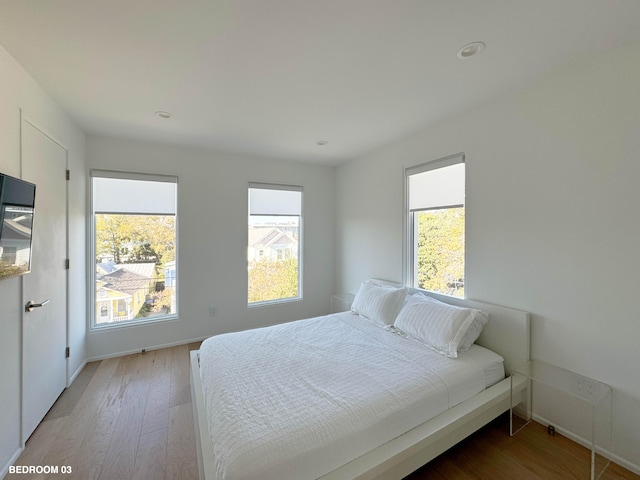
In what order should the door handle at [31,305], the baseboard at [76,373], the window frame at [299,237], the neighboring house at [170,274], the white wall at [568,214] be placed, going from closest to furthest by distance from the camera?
the white wall at [568,214]
the door handle at [31,305]
the baseboard at [76,373]
the neighboring house at [170,274]
the window frame at [299,237]

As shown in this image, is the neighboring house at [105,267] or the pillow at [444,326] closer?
the pillow at [444,326]

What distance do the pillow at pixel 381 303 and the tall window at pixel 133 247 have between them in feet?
8.01

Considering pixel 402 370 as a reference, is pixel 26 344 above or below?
above

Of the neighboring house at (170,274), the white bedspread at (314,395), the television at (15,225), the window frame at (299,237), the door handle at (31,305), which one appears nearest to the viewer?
the white bedspread at (314,395)

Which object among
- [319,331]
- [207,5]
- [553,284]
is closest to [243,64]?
[207,5]

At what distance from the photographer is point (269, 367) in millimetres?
1926

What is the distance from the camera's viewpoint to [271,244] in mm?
4109

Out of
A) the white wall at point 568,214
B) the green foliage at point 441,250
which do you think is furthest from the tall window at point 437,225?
the white wall at point 568,214

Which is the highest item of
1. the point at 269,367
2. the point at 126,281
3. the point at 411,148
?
the point at 411,148

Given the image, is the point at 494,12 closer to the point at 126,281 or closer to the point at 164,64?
the point at 164,64

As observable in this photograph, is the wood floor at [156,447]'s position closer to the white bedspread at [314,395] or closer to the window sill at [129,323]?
the white bedspread at [314,395]

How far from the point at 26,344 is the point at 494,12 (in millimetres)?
3596

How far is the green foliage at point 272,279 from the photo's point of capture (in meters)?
3.99

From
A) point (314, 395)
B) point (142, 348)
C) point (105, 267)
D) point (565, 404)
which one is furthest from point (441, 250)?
point (105, 267)
